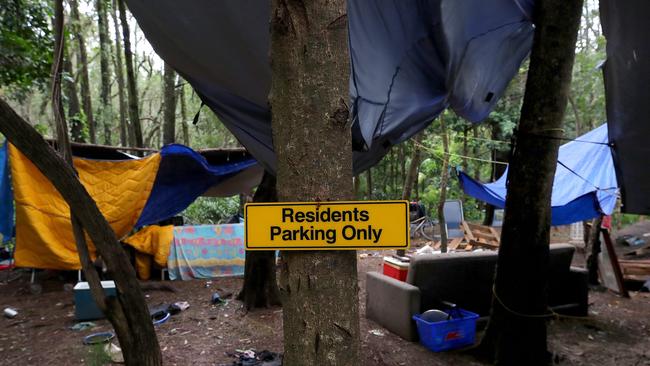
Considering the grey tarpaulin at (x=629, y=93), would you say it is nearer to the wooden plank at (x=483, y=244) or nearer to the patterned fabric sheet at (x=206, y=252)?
the patterned fabric sheet at (x=206, y=252)

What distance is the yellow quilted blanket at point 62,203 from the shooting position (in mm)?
5355

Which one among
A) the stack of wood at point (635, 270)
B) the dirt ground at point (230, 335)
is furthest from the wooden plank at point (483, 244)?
the dirt ground at point (230, 335)

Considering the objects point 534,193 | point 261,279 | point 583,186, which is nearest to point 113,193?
point 261,279

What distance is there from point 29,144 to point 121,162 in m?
3.43

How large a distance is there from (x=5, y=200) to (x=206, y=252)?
2710 millimetres

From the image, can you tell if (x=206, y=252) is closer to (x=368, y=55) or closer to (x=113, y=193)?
(x=113, y=193)

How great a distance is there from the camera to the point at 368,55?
7.75 feet

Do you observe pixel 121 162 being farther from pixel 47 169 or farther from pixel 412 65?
pixel 412 65

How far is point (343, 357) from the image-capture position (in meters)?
1.05

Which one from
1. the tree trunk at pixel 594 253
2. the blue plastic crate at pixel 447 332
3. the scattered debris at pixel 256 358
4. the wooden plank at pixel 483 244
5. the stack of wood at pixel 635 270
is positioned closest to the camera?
the scattered debris at pixel 256 358

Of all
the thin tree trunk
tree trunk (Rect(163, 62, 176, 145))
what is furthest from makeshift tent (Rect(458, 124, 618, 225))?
tree trunk (Rect(163, 62, 176, 145))

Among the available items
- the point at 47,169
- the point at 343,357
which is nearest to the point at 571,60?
the point at 343,357

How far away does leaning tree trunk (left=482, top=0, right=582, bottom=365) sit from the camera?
11.2 ft

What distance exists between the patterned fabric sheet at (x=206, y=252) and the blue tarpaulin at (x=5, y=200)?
209cm
